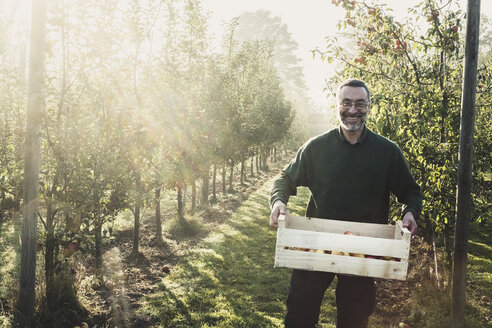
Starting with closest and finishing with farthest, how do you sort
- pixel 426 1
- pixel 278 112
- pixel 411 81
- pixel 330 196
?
pixel 330 196
pixel 426 1
pixel 411 81
pixel 278 112

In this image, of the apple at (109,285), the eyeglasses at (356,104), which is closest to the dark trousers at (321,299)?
the eyeglasses at (356,104)

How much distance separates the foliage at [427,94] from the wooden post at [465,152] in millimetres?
471

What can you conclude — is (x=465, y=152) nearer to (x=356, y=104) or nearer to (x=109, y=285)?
(x=356, y=104)

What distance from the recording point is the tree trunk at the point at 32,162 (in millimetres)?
4078

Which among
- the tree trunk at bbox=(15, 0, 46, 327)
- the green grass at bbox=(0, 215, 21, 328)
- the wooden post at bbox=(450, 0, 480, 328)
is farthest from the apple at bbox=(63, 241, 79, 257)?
the wooden post at bbox=(450, 0, 480, 328)

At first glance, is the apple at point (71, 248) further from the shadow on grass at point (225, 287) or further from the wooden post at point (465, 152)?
the wooden post at point (465, 152)

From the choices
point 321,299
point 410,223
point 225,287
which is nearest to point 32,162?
point 321,299

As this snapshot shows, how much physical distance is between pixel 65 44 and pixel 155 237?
5.38 metres

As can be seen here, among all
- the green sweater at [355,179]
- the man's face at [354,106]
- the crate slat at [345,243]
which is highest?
the man's face at [354,106]

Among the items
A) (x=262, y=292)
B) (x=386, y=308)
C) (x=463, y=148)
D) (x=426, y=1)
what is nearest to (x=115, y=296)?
(x=262, y=292)

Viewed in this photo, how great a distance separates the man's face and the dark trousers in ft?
3.98

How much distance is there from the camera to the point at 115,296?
5.83 m

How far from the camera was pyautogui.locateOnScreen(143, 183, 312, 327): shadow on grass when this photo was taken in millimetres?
5105

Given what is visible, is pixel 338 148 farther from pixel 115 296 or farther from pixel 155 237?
pixel 155 237
